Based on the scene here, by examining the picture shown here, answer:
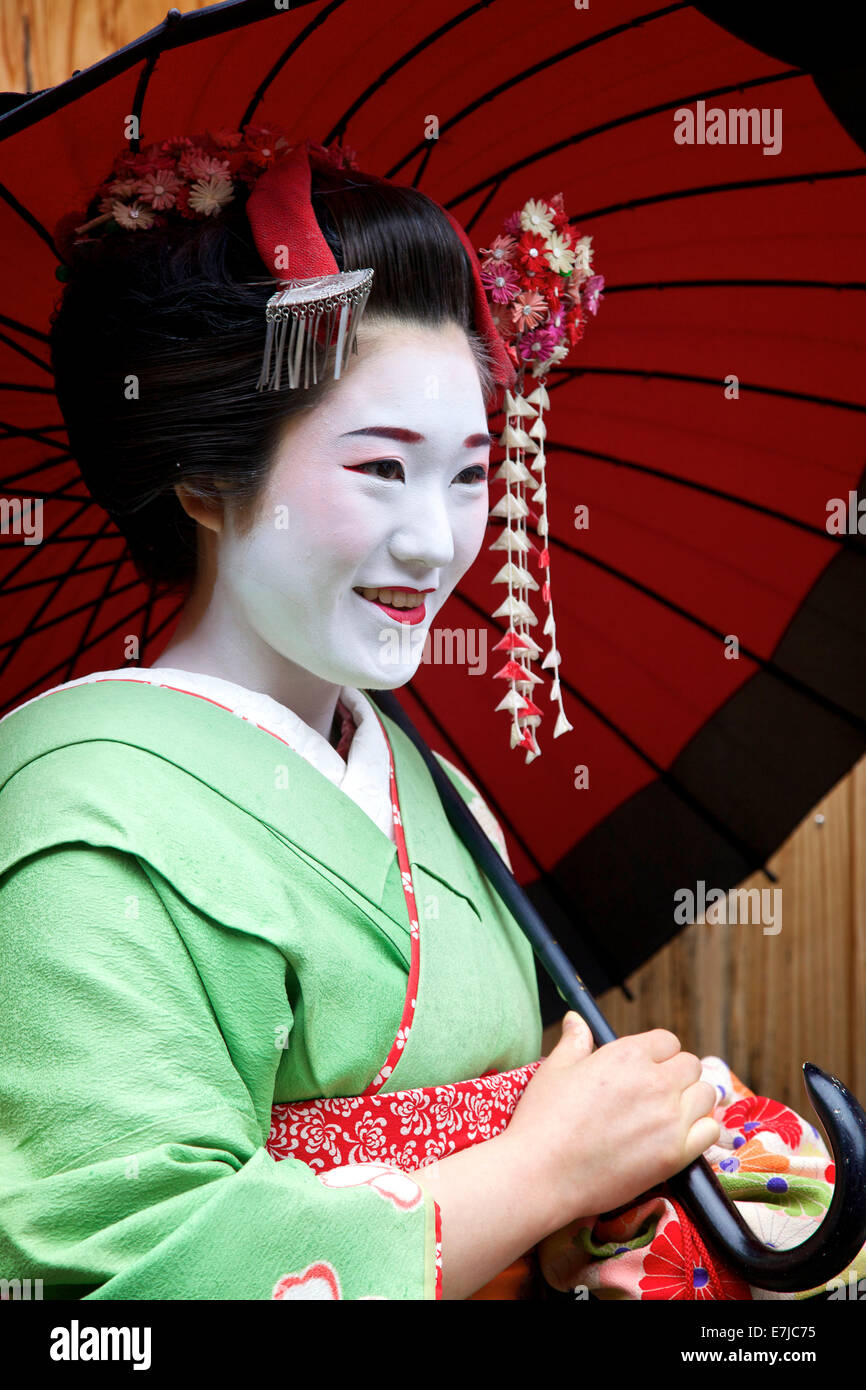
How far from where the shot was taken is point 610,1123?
1138mm

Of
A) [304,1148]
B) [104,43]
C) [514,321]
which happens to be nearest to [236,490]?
[514,321]

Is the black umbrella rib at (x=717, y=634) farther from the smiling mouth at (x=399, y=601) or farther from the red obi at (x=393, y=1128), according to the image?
the red obi at (x=393, y=1128)

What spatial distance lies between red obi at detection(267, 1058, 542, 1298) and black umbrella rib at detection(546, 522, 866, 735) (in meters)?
0.69

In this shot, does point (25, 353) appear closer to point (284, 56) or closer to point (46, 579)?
point (46, 579)

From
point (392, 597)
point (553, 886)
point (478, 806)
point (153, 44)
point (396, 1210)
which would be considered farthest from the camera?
point (553, 886)

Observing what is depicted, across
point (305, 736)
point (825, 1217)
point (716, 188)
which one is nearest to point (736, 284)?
point (716, 188)

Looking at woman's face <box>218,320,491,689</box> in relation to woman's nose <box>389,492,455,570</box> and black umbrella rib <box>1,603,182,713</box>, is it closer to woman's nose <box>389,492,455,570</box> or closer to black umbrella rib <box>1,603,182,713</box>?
woman's nose <box>389,492,455,570</box>

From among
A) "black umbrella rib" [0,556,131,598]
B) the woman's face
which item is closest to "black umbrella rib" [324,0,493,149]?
the woman's face

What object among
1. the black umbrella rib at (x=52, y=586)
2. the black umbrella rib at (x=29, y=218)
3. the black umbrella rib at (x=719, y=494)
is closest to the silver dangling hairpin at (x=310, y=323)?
the black umbrella rib at (x=29, y=218)

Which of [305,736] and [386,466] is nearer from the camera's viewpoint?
[386,466]

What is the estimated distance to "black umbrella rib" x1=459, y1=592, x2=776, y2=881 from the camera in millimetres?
1657

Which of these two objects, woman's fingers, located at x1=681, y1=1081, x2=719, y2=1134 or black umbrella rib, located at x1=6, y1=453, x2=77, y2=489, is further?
black umbrella rib, located at x1=6, y1=453, x2=77, y2=489

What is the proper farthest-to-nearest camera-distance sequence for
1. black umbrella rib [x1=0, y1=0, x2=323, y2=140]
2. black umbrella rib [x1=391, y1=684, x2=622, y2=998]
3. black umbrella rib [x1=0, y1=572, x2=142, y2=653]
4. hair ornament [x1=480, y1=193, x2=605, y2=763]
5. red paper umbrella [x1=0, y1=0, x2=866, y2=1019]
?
black umbrella rib [x1=391, y1=684, x2=622, y2=998] → black umbrella rib [x1=0, y1=572, x2=142, y2=653] → hair ornament [x1=480, y1=193, x2=605, y2=763] → red paper umbrella [x1=0, y1=0, x2=866, y2=1019] → black umbrella rib [x1=0, y1=0, x2=323, y2=140]

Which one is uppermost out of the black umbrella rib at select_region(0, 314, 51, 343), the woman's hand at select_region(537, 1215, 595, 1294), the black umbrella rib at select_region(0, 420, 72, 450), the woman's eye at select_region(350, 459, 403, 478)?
the black umbrella rib at select_region(0, 314, 51, 343)
